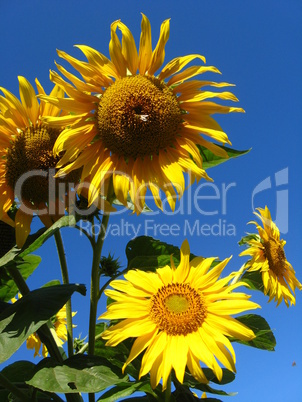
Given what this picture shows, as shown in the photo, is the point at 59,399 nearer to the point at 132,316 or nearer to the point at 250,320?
the point at 132,316

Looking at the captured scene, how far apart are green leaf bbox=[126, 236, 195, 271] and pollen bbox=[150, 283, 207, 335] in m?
0.29

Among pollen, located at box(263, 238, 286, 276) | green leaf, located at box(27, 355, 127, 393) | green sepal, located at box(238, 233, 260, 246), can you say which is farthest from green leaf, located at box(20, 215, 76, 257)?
pollen, located at box(263, 238, 286, 276)

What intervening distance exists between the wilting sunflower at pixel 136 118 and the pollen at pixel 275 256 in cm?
153

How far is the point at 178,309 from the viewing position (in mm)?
1828

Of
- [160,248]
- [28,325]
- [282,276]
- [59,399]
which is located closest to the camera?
[28,325]

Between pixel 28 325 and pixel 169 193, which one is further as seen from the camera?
pixel 169 193

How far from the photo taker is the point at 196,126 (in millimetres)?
1958

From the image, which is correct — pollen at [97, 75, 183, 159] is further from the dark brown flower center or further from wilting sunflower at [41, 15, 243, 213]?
the dark brown flower center

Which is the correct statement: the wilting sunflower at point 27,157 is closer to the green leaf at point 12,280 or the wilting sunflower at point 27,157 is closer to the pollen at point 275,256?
the green leaf at point 12,280

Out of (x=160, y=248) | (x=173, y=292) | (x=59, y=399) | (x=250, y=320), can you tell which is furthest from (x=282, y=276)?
(x=59, y=399)

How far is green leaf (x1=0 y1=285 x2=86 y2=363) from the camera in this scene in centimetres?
169

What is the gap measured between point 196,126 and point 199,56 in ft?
0.92

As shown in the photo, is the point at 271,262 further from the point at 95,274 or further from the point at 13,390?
the point at 13,390

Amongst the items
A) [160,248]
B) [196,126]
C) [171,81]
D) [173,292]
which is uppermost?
[171,81]
